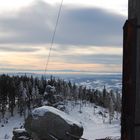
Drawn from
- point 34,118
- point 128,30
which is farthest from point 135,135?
point 34,118

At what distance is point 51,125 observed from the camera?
15.3 metres

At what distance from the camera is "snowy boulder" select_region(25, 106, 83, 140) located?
14.8m

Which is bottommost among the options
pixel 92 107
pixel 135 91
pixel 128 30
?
pixel 92 107

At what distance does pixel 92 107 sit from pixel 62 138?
89.1 metres

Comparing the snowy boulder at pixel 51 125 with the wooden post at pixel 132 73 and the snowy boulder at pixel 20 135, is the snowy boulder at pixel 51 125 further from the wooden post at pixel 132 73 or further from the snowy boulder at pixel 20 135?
the wooden post at pixel 132 73

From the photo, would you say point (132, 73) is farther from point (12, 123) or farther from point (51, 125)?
point (12, 123)

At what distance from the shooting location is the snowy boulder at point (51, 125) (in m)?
→ 14.8

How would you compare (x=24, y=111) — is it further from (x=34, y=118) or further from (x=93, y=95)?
(x=34, y=118)

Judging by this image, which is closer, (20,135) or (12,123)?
(20,135)

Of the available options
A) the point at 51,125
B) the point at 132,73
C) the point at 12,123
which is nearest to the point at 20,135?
the point at 51,125

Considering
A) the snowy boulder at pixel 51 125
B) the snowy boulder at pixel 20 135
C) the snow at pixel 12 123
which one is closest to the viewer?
the snowy boulder at pixel 51 125

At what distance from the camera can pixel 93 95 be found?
114312 millimetres

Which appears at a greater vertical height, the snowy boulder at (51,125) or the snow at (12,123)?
the snowy boulder at (51,125)

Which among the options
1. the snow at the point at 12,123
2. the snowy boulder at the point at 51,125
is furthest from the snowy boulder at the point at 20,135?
the snow at the point at 12,123
